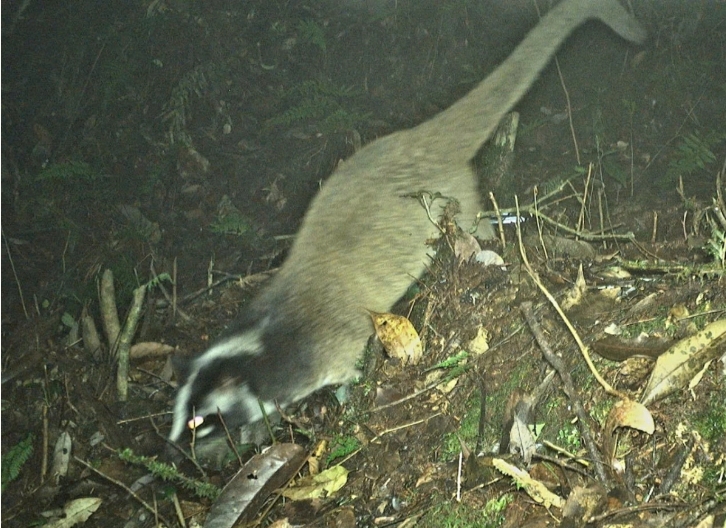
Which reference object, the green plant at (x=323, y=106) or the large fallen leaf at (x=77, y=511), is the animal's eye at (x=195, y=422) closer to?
the large fallen leaf at (x=77, y=511)

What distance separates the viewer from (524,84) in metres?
2.00

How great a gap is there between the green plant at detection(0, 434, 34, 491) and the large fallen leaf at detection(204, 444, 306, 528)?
0.47 metres

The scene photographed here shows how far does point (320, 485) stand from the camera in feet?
4.18

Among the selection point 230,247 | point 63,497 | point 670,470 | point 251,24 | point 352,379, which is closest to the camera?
point 670,470

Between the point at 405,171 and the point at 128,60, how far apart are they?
81 centimetres

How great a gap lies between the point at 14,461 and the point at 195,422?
0.37m

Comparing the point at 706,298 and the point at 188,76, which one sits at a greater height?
the point at 188,76

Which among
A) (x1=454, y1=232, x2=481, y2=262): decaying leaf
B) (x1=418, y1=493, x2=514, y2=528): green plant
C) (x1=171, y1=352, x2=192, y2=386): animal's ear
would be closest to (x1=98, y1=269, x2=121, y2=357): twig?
(x1=171, y1=352, x2=192, y2=386): animal's ear

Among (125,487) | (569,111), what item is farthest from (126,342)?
(569,111)

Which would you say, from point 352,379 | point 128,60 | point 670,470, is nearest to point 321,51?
point 128,60

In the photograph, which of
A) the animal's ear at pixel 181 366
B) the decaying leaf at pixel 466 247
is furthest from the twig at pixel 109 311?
the decaying leaf at pixel 466 247

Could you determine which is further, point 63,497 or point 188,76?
point 188,76

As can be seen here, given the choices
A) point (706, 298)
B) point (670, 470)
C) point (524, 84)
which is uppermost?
point (524, 84)

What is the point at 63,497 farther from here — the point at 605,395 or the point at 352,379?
the point at 605,395
